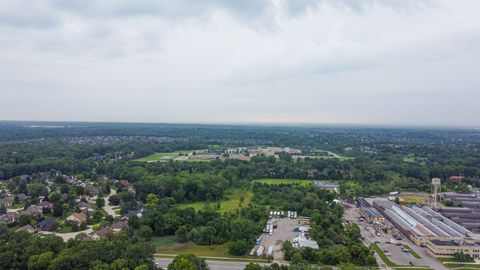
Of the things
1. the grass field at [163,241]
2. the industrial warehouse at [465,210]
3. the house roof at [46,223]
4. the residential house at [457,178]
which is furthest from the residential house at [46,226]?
the residential house at [457,178]

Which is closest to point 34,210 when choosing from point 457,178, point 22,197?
point 22,197

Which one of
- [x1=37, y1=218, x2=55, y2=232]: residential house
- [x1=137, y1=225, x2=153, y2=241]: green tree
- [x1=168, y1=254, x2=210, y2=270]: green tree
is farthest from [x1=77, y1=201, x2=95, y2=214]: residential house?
[x1=168, y1=254, x2=210, y2=270]: green tree

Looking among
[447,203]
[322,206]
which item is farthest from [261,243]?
[447,203]

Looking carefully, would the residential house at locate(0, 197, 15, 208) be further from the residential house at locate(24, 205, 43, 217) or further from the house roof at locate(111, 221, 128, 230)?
the house roof at locate(111, 221, 128, 230)

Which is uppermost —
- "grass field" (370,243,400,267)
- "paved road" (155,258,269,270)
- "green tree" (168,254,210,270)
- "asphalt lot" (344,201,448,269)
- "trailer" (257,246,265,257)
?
"green tree" (168,254,210,270)

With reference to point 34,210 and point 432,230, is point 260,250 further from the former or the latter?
point 34,210

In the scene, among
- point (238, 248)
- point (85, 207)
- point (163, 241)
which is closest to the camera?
point (238, 248)
